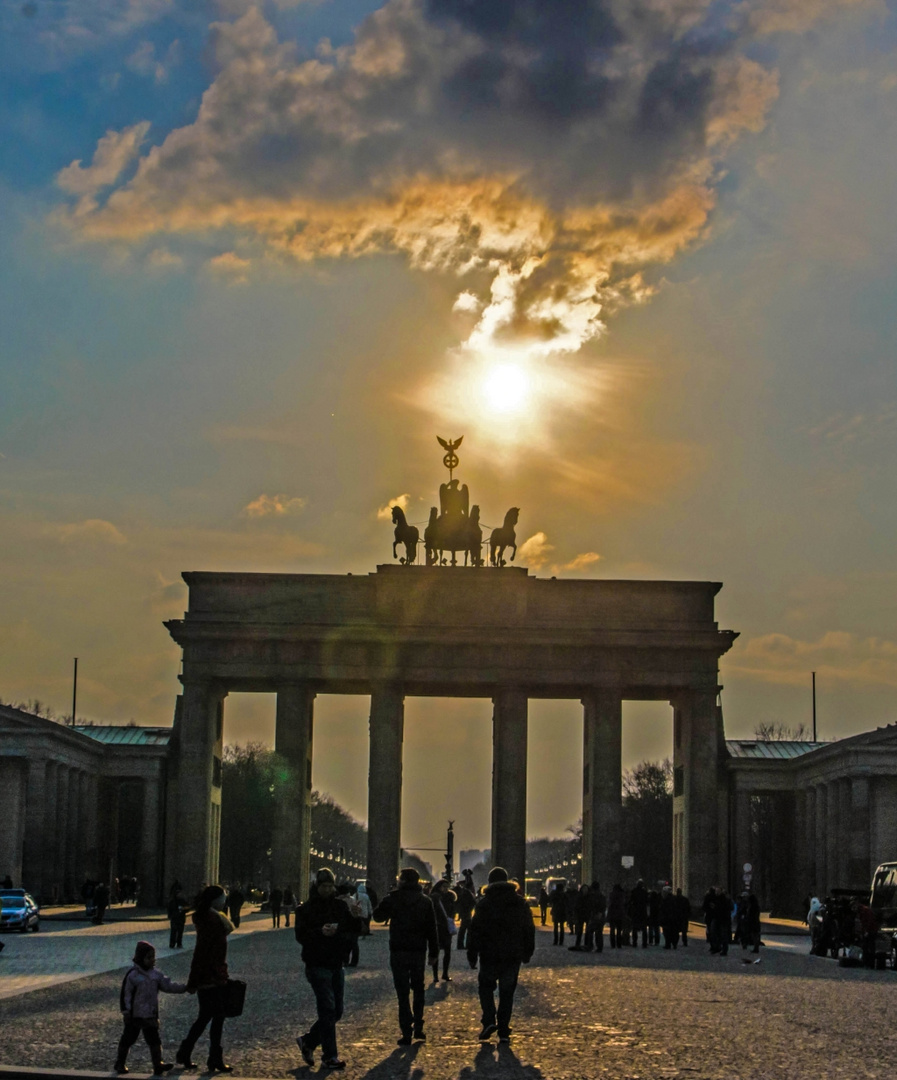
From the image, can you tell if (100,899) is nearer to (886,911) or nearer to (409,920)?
(886,911)

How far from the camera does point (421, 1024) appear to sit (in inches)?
784

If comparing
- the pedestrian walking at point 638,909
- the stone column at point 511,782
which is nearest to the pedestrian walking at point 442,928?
the pedestrian walking at point 638,909

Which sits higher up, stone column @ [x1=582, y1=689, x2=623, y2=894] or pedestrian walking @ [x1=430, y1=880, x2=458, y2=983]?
stone column @ [x1=582, y1=689, x2=623, y2=894]

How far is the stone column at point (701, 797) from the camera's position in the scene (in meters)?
72.3

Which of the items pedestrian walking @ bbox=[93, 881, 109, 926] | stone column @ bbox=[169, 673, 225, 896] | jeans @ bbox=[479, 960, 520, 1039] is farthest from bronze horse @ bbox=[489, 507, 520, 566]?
jeans @ bbox=[479, 960, 520, 1039]

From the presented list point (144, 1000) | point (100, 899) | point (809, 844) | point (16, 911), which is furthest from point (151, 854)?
point (144, 1000)

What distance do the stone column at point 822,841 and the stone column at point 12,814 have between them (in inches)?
1356

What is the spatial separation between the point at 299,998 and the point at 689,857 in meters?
49.8

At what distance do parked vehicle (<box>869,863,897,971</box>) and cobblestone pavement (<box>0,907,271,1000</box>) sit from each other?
51.6ft

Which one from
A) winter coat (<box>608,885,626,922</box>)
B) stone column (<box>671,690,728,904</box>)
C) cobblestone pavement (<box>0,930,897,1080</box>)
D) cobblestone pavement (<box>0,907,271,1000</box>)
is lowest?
cobblestone pavement (<box>0,907,271,1000</box>)

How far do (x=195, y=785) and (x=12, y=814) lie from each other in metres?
7.76

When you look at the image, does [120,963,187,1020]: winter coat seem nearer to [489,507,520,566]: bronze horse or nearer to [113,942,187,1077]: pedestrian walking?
[113,942,187,1077]: pedestrian walking

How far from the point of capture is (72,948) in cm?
3991

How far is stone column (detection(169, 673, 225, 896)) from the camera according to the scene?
2862 inches
